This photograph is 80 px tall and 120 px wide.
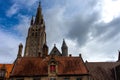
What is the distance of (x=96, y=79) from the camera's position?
4000 centimetres

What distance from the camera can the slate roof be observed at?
40.9m

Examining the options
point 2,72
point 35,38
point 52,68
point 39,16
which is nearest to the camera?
point 52,68

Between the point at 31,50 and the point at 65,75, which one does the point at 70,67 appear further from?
the point at 31,50

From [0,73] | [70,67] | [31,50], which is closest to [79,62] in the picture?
[70,67]

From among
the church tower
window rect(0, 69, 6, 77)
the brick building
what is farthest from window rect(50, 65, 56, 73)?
the church tower

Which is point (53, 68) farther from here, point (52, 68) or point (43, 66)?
point (43, 66)

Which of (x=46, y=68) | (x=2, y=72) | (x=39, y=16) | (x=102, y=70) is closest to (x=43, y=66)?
(x=46, y=68)

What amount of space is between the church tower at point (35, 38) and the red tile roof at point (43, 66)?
45962 millimetres

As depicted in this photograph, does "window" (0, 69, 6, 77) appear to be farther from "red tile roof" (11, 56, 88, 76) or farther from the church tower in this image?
the church tower

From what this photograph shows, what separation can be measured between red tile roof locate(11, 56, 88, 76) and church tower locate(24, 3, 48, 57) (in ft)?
151

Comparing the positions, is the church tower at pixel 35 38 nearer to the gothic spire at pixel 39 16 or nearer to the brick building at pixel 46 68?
the gothic spire at pixel 39 16

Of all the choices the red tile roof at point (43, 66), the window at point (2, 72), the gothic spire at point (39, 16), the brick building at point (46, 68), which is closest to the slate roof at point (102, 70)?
the brick building at point (46, 68)

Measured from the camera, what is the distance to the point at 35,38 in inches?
3391

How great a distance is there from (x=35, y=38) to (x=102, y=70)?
49.6 metres
